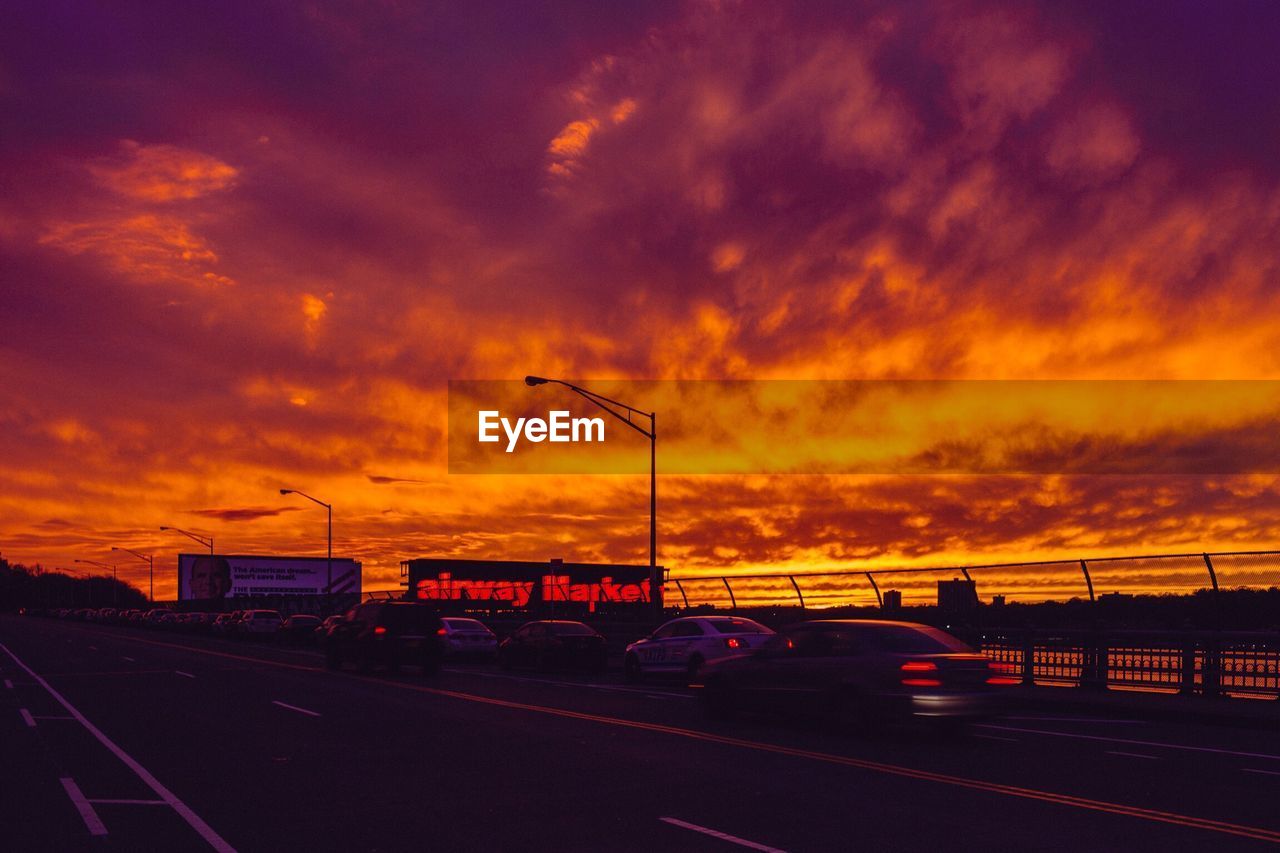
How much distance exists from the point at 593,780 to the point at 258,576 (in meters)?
130

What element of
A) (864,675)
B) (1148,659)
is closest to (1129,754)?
(864,675)

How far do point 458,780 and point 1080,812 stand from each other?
5.86 m

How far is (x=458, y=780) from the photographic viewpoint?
12477mm

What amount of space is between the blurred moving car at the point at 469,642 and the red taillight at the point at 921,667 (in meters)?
28.1

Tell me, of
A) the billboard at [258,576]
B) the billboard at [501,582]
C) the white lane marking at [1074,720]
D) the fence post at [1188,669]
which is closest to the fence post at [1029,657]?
the fence post at [1188,669]

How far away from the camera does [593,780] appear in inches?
489

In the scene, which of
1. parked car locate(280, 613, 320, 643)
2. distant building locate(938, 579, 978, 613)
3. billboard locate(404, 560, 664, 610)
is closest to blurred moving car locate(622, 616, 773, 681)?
distant building locate(938, 579, 978, 613)

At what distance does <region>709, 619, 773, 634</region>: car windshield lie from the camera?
91.7 ft

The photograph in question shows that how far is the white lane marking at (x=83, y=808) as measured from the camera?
387 inches

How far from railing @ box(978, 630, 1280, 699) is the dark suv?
46.3 ft

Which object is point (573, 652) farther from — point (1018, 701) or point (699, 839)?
point (699, 839)

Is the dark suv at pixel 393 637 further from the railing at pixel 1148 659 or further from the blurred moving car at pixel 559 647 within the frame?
the railing at pixel 1148 659

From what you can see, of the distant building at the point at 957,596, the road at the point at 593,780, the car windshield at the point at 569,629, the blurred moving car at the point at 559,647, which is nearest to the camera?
the road at the point at 593,780

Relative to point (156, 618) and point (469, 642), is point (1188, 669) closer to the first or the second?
point (469, 642)
